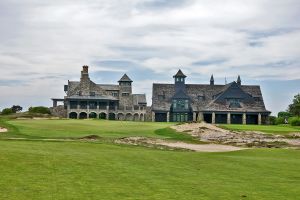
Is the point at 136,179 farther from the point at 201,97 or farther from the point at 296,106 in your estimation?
the point at 296,106

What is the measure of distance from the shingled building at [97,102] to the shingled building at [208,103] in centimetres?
998

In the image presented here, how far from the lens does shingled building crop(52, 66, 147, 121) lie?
392ft

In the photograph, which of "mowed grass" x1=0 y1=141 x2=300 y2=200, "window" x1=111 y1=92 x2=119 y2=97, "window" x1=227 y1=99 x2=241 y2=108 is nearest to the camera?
"mowed grass" x1=0 y1=141 x2=300 y2=200

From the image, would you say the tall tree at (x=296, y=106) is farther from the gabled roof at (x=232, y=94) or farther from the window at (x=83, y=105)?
the window at (x=83, y=105)

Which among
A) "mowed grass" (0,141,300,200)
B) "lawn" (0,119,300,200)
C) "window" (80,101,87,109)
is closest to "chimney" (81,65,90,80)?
"window" (80,101,87,109)

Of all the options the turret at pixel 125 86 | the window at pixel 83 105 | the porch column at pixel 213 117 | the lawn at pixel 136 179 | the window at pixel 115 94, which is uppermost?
the turret at pixel 125 86

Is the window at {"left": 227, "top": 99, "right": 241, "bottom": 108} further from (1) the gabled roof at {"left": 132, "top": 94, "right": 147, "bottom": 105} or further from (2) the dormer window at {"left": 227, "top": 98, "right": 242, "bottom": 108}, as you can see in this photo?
(1) the gabled roof at {"left": 132, "top": 94, "right": 147, "bottom": 105}

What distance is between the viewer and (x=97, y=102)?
121m

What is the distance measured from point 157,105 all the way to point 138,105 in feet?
37.9

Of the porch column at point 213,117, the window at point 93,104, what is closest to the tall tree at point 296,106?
the porch column at point 213,117

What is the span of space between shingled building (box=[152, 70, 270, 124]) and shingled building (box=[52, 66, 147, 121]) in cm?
998

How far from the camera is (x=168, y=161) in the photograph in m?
24.3

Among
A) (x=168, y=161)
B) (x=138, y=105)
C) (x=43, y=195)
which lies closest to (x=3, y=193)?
(x=43, y=195)

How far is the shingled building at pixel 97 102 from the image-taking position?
11933 cm
